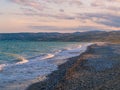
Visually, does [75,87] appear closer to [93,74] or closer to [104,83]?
[104,83]

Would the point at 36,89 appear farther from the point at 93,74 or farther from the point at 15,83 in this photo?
the point at 93,74

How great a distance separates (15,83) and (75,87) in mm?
4748

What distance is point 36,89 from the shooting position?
1984cm

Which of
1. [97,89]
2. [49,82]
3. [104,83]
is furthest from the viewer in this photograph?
[49,82]

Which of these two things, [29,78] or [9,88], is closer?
[9,88]

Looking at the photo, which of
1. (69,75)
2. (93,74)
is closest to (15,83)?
(69,75)

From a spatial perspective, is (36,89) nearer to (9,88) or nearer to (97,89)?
(9,88)

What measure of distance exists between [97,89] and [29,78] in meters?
7.45

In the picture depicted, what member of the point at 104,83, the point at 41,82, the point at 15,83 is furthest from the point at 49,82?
the point at 104,83

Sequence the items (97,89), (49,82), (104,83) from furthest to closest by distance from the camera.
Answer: (49,82) < (104,83) < (97,89)

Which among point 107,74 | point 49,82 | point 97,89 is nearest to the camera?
point 97,89

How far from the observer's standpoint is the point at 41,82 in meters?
22.0

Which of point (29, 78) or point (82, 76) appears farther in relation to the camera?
point (29, 78)

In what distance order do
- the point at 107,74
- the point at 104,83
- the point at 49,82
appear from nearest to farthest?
1. the point at 104,83
2. the point at 49,82
3. the point at 107,74
